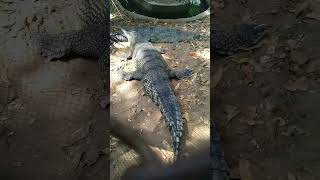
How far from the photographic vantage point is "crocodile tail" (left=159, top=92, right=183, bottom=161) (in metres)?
1.10

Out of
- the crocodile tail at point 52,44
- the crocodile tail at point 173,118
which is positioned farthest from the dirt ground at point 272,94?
the crocodile tail at point 52,44

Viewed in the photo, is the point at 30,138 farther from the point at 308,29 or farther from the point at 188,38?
the point at 308,29

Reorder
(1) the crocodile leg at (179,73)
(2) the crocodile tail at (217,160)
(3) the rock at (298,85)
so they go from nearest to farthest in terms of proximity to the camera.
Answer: (2) the crocodile tail at (217,160) → (3) the rock at (298,85) → (1) the crocodile leg at (179,73)

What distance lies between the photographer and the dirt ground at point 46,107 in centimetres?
103

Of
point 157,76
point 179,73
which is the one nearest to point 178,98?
point 179,73

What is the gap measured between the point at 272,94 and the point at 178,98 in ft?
1.18

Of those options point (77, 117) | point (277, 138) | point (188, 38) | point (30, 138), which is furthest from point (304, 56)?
point (30, 138)

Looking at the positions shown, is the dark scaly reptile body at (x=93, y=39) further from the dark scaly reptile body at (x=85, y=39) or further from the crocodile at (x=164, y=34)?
the crocodile at (x=164, y=34)

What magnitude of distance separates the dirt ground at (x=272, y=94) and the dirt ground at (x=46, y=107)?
0.33 meters

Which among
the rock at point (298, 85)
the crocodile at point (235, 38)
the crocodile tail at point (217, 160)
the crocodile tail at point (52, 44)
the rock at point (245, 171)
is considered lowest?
the rock at point (245, 171)

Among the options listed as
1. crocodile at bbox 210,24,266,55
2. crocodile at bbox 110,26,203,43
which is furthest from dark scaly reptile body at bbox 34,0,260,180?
crocodile at bbox 110,26,203,43

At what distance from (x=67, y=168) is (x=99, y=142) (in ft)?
0.34

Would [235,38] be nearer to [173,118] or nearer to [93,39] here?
[173,118]

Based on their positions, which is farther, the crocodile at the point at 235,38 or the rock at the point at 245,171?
the crocodile at the point at 235,38
